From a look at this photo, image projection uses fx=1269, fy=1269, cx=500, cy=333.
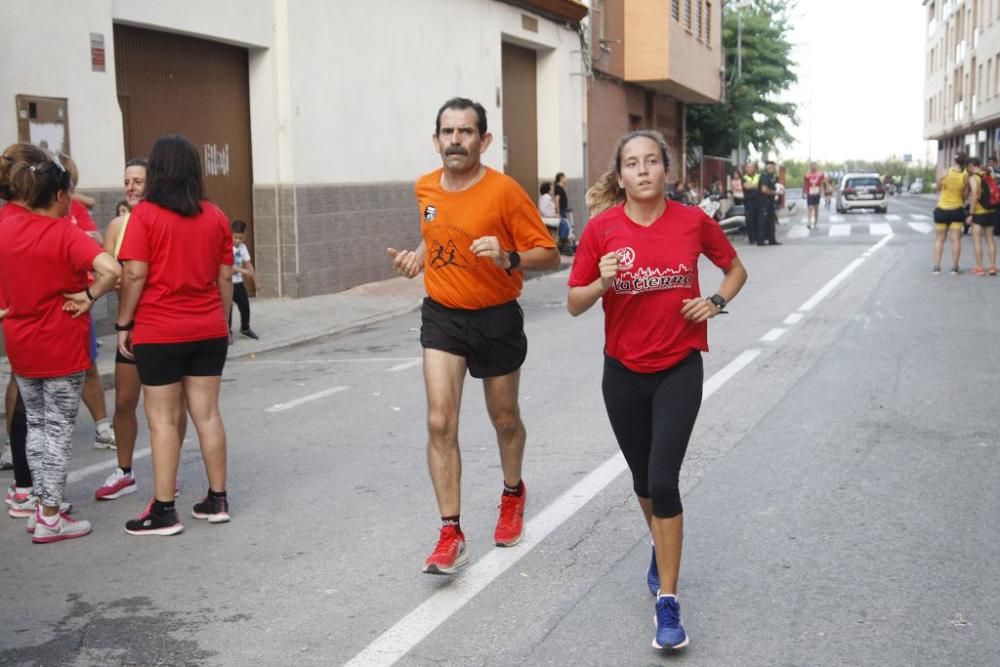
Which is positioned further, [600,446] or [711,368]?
[711,368]

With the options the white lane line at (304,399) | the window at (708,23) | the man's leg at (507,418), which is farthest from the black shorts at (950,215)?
the window at (708,23)

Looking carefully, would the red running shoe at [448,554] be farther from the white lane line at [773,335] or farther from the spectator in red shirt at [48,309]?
the white lane line at [773,335]

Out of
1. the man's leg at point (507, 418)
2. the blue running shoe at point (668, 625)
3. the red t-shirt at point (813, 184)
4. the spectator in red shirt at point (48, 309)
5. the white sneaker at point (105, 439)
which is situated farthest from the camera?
the red t-shirt at point (813, 184)

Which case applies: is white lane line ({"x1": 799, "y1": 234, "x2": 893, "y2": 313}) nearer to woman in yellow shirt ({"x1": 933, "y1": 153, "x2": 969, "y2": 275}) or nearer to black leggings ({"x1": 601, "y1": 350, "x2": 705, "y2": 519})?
woman in yellow shirt ({"x1": 933, "y1": 153, "x2": 969, "y2": 275})

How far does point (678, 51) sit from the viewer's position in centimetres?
3322

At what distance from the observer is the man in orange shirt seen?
5164mm

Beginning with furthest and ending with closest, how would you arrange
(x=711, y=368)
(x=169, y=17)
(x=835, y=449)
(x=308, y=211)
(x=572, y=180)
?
(x=572, y=180) < (x=308, y=211) < (x=169, y=17) < (x=711, y=368) < (x=835, y=449)

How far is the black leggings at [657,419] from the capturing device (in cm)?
439

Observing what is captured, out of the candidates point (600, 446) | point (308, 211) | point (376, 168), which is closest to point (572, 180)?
point (376, 168)

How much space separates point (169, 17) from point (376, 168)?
5.36 metres

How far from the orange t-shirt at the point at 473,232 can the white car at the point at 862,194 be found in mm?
44735

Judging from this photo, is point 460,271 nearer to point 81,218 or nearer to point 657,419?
point 657,419

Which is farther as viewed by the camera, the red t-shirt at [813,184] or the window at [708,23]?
the window at [708,23]

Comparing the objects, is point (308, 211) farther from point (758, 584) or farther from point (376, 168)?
point (758, 584)
